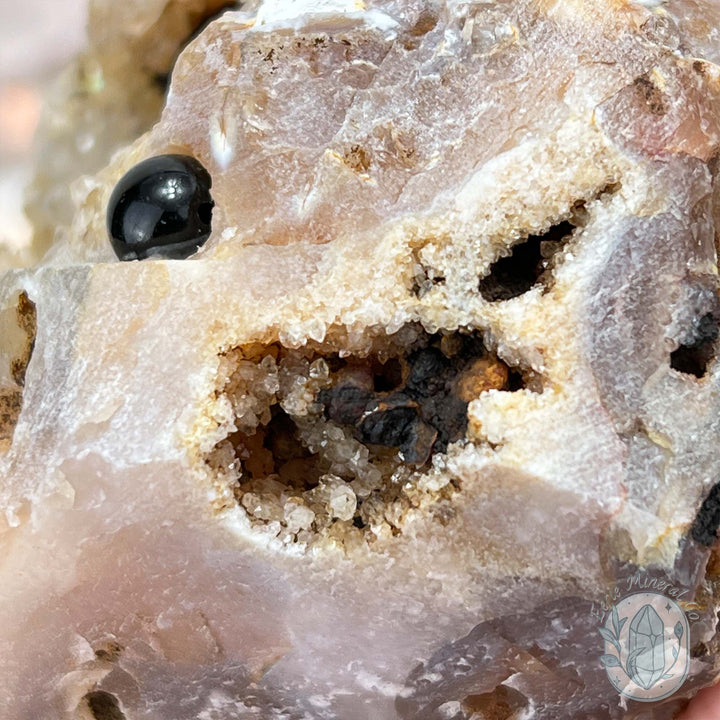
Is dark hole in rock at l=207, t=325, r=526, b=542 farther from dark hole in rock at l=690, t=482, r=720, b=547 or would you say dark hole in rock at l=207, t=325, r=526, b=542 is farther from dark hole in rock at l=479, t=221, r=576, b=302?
dark hole in rock at l=690, t=482, r=720, b=547

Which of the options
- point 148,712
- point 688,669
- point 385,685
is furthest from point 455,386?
point 148,712

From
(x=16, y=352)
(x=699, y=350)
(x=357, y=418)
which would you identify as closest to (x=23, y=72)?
(x=16, y=352)

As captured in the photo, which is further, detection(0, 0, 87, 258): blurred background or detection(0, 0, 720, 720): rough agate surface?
detection(0, 0, 87, 258): blurred background

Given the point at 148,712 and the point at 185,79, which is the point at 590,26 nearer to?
the point at 185,79

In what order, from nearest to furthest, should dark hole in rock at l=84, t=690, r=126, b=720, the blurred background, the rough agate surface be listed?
the rough agate surface → dark hole in rock at l=84, t=690, r=126, b=720 → the blurred background

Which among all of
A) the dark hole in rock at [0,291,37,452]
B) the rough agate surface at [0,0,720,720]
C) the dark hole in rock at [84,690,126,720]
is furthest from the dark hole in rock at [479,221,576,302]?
the dark hole in rock at [84,690,126,720]

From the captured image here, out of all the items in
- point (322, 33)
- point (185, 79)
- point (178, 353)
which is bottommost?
point (178, 353)

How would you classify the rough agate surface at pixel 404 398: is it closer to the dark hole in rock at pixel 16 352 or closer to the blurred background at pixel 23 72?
the dark hole in rock at pixel 16 352

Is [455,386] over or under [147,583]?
over
